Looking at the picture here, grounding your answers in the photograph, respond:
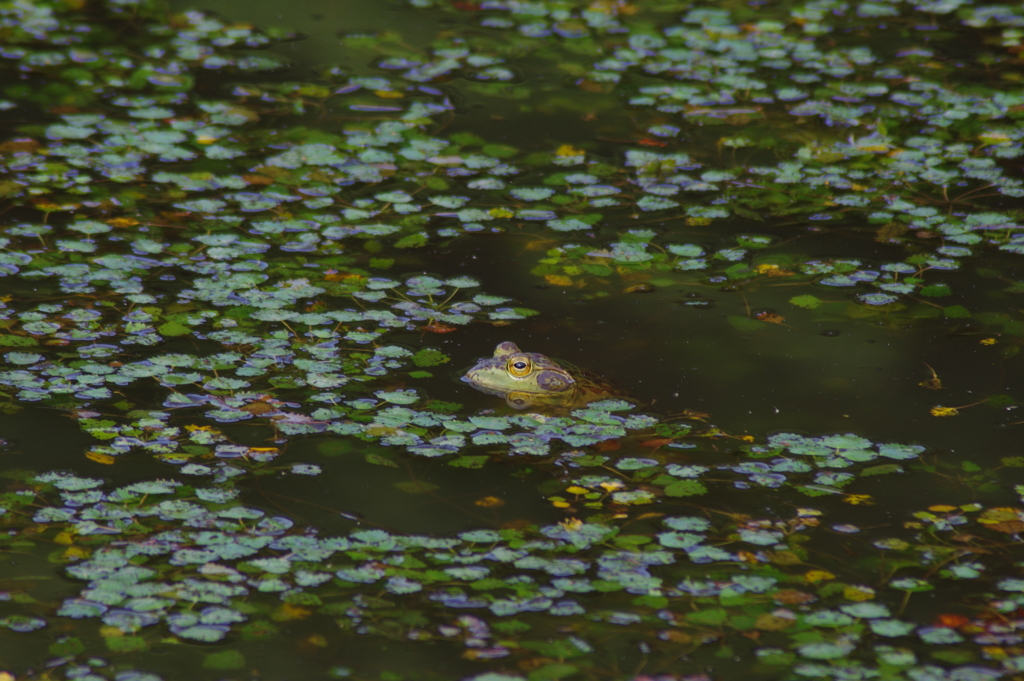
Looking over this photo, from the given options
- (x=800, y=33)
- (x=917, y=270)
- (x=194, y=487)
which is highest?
(x=800, y=33)

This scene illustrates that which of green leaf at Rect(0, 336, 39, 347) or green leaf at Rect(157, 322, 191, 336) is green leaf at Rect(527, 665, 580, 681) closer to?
green leaf at Rect(157, 322, 191, 336)

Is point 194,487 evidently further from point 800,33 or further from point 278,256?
point 800,33

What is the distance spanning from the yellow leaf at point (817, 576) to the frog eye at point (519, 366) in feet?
4.61

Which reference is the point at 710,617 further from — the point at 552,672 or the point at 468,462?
the point at 468,462

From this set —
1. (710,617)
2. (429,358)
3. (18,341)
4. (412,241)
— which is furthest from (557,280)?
(18,341)

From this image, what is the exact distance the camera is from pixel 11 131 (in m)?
5.75

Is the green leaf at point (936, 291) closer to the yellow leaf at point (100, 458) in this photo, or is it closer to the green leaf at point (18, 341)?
the yellow leaf at point (100, 458)

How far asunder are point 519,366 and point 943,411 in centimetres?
166

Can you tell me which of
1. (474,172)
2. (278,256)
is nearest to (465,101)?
(474,172)

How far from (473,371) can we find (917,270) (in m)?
2.22

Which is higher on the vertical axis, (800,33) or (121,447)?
(800,33)

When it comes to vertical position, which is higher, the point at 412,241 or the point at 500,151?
the point at 500,151

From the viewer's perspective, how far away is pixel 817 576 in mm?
3033

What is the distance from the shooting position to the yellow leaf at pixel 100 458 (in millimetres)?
3387
